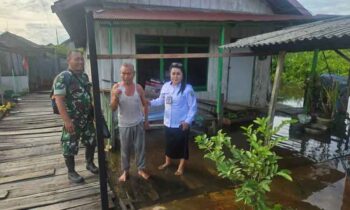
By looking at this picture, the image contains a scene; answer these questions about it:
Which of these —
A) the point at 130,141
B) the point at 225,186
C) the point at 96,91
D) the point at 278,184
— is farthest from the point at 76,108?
the point at 278,184

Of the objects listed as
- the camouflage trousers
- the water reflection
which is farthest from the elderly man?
the water reflection

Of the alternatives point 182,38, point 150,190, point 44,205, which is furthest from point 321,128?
point 44,205

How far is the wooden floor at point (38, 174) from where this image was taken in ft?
10.3

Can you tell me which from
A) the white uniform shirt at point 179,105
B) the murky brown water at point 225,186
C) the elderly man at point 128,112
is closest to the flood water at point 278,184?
the murky brown water at point 225,186

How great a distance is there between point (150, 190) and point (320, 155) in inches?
140

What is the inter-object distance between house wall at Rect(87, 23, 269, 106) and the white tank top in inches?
117

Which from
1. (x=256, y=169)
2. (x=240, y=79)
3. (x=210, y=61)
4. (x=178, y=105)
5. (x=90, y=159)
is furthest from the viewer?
(x=240, y=79)

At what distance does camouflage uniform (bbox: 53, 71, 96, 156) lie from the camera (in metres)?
3.31

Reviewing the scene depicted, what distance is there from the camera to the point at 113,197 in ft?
10.9

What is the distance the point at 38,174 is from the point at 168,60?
15.8ft

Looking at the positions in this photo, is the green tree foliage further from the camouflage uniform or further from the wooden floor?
the camouflage uniform

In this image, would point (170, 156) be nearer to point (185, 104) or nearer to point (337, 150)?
point (185, 104)

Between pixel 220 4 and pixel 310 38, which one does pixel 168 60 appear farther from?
pixel 310 38

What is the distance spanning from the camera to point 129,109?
3.54 meters
